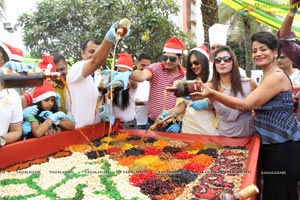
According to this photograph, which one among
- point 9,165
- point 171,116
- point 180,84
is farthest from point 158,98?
point 9,165

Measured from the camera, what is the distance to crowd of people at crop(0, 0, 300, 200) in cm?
241

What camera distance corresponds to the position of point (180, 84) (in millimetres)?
2408

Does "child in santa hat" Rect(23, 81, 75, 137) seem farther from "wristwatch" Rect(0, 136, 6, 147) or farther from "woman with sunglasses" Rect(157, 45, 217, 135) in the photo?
"woman with sunglasses" Rect(157, 45, 217, 135)

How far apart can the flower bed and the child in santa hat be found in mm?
243

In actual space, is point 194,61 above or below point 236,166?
above

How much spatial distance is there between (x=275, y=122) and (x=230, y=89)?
52cm

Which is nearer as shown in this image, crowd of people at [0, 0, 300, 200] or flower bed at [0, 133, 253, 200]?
flower bed at [0, 133, 253, 200]

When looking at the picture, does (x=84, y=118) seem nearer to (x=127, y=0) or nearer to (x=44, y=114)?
(x=44, y=114)

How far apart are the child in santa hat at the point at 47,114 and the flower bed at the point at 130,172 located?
0.80 feet

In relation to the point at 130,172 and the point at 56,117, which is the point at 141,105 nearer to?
the point at 56,117

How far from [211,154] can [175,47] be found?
1.44 metres

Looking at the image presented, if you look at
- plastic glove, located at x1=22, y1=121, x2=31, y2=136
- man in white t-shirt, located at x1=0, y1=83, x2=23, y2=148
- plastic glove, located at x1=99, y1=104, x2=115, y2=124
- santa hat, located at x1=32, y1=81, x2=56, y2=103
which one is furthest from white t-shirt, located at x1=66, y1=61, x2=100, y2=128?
man in white t-shirt, located at x1=0, y1=83, x2=23, y2=148

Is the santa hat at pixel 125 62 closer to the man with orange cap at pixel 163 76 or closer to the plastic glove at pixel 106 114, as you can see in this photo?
the man with orange cap at pixel 163 76

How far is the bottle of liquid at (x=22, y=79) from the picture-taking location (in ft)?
5.89
